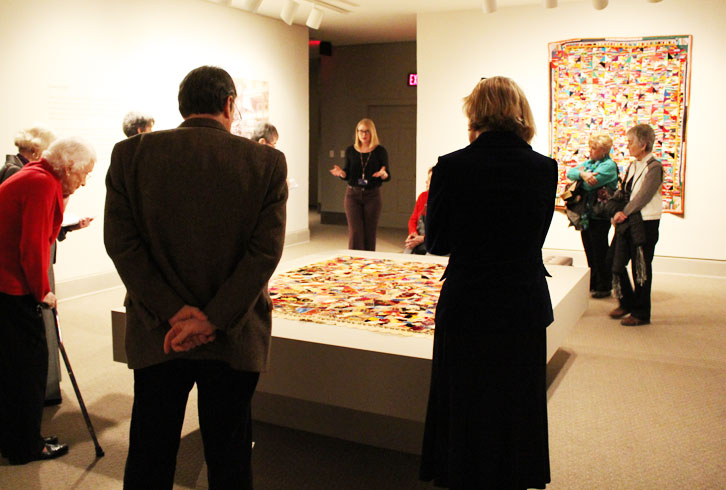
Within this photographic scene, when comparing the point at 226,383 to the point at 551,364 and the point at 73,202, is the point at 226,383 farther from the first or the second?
the point at 73,202

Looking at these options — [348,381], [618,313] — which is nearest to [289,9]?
[618,313]

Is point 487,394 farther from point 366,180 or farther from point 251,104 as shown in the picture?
point 251,104

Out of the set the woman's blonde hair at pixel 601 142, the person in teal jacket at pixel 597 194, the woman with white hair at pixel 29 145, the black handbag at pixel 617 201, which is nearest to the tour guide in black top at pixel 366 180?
the person in teal jacket at pixel 597 194

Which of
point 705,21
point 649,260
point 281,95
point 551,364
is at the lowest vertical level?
point 551,364

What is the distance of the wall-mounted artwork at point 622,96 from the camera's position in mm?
7418

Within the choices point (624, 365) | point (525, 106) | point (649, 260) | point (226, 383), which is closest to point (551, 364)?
point (624, 365)

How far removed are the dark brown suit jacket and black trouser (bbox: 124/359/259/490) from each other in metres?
0.06

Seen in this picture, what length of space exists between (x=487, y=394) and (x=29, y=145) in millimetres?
2747

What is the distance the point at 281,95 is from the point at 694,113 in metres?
5.32

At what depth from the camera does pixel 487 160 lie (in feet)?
6.54

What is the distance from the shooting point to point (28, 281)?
8.91 feet

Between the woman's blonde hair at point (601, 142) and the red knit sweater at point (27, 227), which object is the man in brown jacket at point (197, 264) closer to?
the red knit sweater at point (27, 227)

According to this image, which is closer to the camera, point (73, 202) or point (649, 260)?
point (649, 260)

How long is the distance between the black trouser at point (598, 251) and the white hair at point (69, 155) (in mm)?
4623
